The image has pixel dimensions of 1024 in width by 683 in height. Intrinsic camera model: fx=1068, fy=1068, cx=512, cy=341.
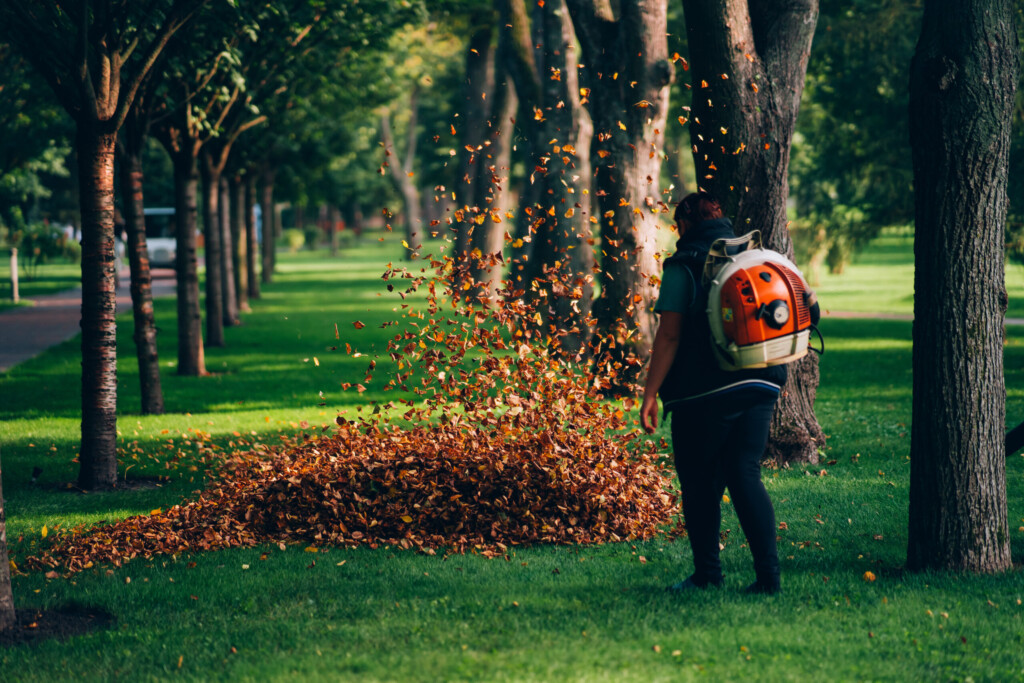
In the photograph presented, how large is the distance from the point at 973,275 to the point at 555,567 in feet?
8.31

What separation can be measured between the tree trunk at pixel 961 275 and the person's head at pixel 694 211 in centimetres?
114

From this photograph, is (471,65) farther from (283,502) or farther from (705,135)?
(283,502)

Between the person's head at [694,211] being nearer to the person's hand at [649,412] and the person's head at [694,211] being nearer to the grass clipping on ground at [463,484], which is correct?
the person's hand at [649,412]

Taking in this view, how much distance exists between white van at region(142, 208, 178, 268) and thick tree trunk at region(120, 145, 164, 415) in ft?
111

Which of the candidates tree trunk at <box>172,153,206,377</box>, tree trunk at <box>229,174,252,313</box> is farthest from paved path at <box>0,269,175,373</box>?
tree trunk at <box>229,174,252,313</box>

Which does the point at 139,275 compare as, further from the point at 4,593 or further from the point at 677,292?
the point at 677,292

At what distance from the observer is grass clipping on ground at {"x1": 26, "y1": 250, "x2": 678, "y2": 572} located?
20.2ft

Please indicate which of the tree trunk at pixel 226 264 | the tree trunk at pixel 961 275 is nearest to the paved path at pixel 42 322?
the tree trunk at pixel 226 264

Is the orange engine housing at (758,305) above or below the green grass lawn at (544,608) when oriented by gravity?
above

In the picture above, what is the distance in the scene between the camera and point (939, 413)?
5203 mm

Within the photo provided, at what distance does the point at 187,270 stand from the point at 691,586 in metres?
10.3

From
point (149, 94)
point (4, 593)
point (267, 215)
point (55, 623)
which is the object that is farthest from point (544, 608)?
point (267, 215)

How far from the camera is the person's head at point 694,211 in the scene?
4.87 m

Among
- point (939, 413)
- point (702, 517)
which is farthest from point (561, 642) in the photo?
point (939, 413)
